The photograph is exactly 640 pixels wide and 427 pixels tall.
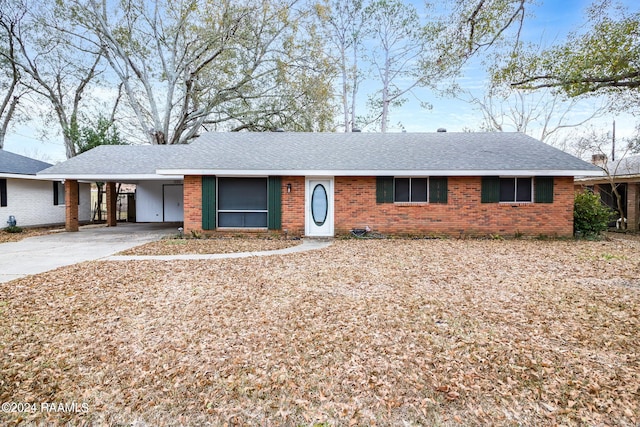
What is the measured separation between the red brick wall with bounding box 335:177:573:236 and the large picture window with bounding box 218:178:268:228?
272 centimetres

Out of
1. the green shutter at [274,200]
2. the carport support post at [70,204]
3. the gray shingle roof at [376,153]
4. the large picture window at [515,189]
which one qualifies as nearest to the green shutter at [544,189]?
the large picture window at [515,189]

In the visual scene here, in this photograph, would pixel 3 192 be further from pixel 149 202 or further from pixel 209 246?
pixel 209 246

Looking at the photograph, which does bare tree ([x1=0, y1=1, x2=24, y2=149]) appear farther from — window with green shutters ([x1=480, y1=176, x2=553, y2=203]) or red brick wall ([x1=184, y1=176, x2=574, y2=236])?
window with green shutters ([x1=480, y1=176, x2=553, y2=203])

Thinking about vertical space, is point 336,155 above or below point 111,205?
above

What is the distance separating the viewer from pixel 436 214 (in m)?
12.0

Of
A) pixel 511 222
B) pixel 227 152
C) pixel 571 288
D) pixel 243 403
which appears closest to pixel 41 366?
pixel 243 403

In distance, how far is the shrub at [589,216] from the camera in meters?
11.9

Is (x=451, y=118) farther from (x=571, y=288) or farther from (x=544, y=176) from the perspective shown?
(x=571, y=288)

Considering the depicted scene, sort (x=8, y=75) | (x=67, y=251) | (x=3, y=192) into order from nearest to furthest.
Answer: (x=67, y=251) → (x=3, y=192) → (x=8, y=75)

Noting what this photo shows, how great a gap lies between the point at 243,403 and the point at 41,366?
217 centimetres

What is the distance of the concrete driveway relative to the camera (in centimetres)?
717

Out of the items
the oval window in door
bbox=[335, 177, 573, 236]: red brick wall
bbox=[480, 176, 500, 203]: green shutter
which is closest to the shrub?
bbox=[335, 177, 573, 236]: red brick wall

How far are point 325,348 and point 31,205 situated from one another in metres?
18.2

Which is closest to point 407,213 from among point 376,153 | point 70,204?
point 376,153
